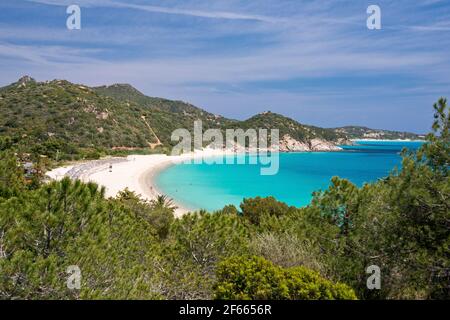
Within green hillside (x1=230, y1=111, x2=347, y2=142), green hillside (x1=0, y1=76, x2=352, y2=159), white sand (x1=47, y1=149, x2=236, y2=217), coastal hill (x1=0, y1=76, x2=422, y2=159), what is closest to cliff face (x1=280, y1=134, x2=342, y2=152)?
green hillside (x1=230, y1=111, x2=347, y2=142)

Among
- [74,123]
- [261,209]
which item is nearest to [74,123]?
[74,123]

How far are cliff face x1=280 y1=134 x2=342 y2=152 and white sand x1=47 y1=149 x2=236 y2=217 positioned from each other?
58.6 m

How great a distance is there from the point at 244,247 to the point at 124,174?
118 feet

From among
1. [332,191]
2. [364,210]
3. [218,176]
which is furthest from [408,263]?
[218,176]

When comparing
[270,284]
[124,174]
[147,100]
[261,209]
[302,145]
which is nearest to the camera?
[270,284]

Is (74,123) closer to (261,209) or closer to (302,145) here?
(261,209)

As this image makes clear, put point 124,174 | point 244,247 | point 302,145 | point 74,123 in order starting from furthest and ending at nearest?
1. point 302,145
2. point 74,123
3. point 124,174
4. point 244,247

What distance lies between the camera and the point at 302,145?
115438mm

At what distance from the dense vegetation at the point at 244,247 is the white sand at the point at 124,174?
1718 cm

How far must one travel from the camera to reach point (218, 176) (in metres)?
50.6

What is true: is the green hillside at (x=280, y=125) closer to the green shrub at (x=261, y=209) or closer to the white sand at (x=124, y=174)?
the white sand at (x=124, y=174)

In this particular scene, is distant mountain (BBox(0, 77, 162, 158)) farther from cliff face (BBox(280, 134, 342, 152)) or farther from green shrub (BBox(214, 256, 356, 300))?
cliff face (BBox(280, 134, 342, 152))

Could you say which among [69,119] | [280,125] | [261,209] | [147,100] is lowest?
[261,209]

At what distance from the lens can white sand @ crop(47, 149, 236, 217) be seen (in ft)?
105
